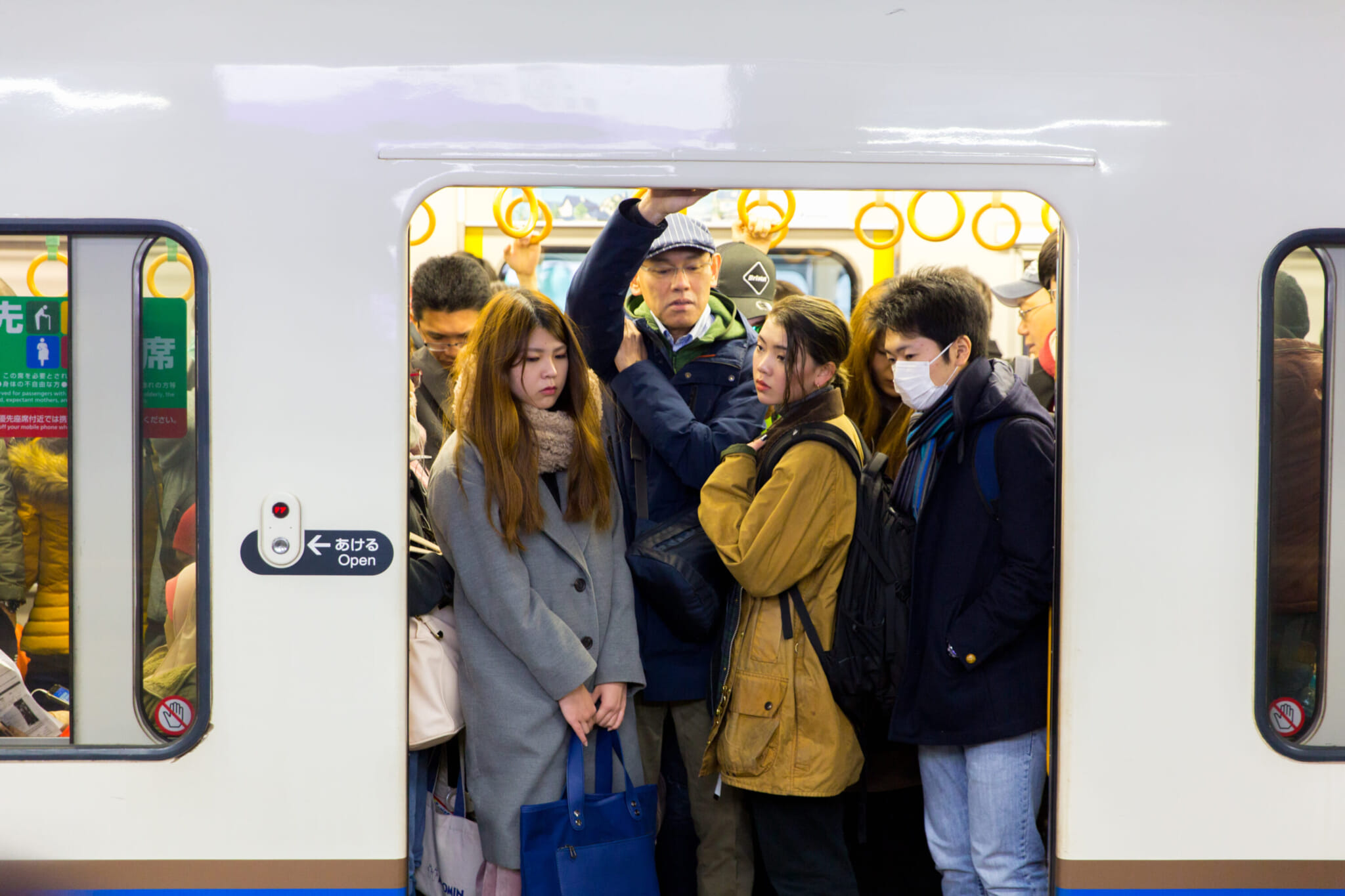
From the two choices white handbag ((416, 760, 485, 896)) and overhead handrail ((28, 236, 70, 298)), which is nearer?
overhead handrail ((28, 236, 70, 298))

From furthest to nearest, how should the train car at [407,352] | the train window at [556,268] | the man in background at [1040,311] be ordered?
the train window at [556,268] < the man in background at [1040,311] < the train car at [407,352]

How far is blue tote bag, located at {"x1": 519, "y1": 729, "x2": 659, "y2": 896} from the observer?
7.95 feet

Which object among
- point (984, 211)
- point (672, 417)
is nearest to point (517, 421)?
point (672, 417)

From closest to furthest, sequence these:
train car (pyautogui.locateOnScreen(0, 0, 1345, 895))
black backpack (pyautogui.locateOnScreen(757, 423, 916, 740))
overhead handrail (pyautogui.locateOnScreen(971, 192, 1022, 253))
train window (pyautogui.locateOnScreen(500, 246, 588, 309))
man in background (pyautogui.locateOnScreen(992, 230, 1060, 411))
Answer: train car (pyautogui.locateOnScreen(0, 0, 1345, 895)), black backpack (pyautogui.locateOnScreen(757, 423, 916, 740)), overhead handrail (pyautogui.locateOnScreen(971, 192, 1022, 253)), man in background (pyautogui.locateOnScreen(992, 230, 1060, 411)), train window (pyautogui.locateOnScreen(500, 246, 588, 309))

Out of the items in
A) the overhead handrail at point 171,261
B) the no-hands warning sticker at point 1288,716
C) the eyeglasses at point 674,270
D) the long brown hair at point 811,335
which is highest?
the eyeglasses at point 674,270

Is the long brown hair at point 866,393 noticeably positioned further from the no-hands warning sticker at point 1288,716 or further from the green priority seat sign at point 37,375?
the green priority seat sign at point 37,375

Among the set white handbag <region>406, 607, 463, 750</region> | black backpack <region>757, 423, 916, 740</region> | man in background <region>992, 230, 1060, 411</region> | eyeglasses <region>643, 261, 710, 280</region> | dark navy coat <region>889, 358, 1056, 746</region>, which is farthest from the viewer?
man in background <region>992, 230, 1060, 411</region>

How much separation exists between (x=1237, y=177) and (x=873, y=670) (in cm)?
135

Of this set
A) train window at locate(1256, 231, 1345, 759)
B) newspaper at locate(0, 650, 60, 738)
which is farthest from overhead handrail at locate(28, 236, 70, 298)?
train window at locate(1256, 231, 1345, 759)

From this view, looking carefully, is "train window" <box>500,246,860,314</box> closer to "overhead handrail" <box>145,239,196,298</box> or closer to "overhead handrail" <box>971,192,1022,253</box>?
"overhead handrail" <box>971,192,1022,253</box>

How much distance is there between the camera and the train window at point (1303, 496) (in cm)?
228

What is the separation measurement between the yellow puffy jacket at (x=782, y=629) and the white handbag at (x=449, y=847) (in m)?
0.63

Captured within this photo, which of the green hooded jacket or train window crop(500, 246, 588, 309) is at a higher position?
train window crop(500, 246, 588, 309)

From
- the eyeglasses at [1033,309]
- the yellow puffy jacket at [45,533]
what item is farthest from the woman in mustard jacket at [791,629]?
the eyeglasses at [1033,309]
